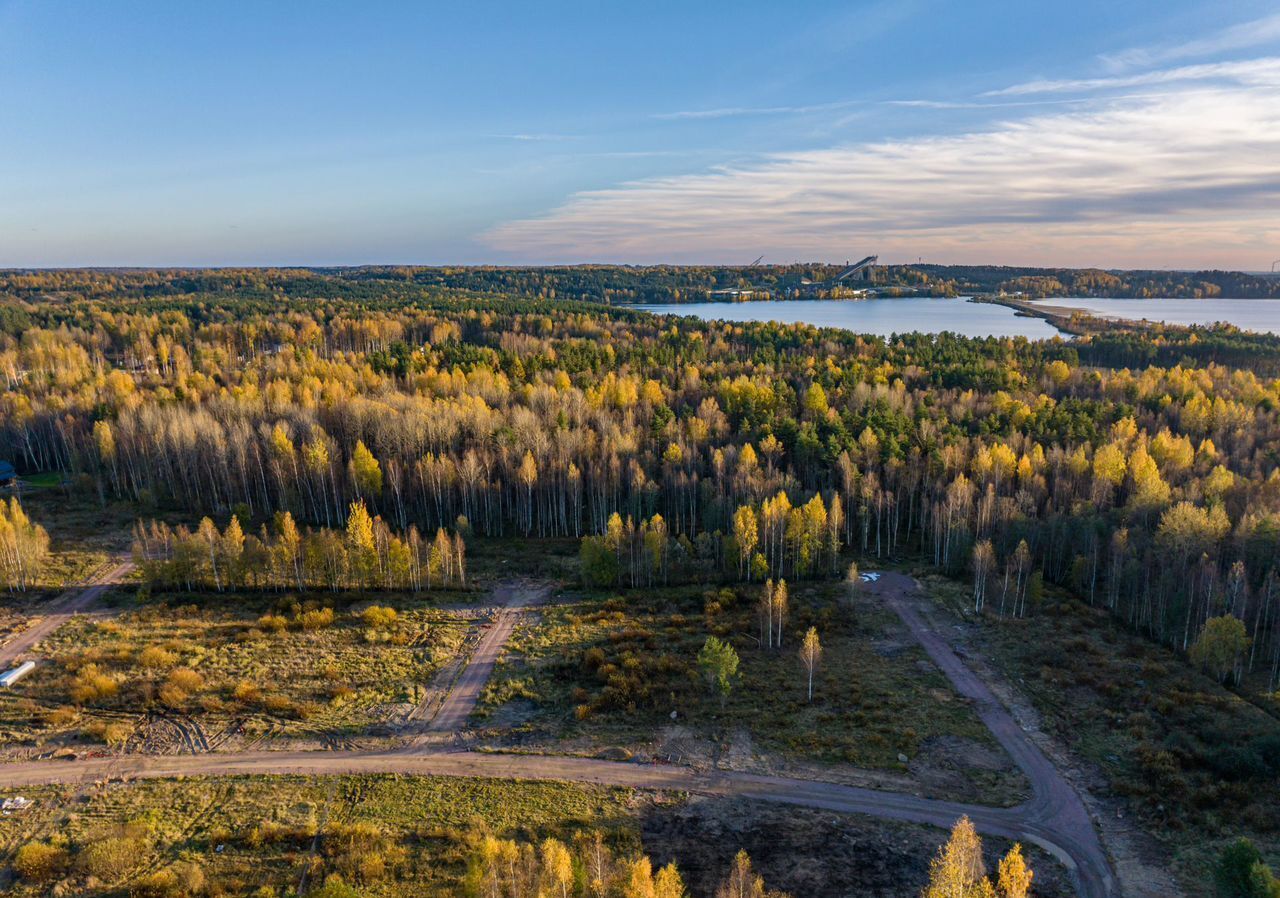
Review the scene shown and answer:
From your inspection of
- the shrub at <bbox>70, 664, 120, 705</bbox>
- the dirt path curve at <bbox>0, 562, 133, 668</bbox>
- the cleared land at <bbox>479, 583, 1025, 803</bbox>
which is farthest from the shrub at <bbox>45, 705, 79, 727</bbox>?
the cleared land at <bbox>479, 583, 1025, 803</bbox>

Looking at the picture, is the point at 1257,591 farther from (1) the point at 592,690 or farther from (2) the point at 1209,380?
(2) the point at 1209,380

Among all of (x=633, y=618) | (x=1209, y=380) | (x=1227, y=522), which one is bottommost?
(x=633, y=618)

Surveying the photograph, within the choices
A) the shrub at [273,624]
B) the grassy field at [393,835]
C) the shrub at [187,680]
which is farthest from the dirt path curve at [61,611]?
the grassy field at [393,835]

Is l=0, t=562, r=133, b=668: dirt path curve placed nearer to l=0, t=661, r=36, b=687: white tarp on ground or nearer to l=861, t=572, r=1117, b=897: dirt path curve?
l=0, t=661, r=36, b=687: white tarp on ground

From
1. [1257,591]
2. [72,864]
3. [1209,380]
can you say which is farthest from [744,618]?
[1209,380]

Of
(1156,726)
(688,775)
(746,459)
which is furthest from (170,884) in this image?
(746,459)
